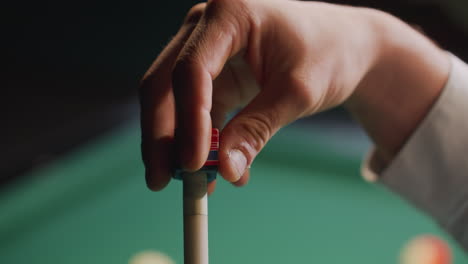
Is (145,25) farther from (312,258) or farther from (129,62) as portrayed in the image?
(312,258)

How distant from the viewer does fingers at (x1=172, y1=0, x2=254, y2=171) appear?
0.50m

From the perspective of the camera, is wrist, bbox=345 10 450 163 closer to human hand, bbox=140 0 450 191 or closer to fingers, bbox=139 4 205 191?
human hand, bbox=140 0 450 191

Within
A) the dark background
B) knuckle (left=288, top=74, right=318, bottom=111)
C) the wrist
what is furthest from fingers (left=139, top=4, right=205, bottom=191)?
the dark background

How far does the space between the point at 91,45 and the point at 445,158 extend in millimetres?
2420

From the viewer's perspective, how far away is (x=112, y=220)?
1230 mm

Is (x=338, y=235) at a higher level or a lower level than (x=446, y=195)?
lower

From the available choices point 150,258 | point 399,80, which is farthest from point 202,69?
point 150,258

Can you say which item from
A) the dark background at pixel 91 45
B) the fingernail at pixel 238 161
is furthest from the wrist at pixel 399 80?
the dark background at pixel 91 45

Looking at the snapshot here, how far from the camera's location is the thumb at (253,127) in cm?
52

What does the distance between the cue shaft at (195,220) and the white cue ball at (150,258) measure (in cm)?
60

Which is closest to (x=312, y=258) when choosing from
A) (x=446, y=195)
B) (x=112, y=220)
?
(x=446, y=195)

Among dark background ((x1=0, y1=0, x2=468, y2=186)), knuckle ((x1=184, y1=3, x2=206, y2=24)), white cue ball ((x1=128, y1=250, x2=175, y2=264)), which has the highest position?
knuckle ((x1=184, y1=3, x2=206, y2=24))

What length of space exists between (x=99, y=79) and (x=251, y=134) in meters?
2.32

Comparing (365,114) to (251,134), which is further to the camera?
(365,114)
